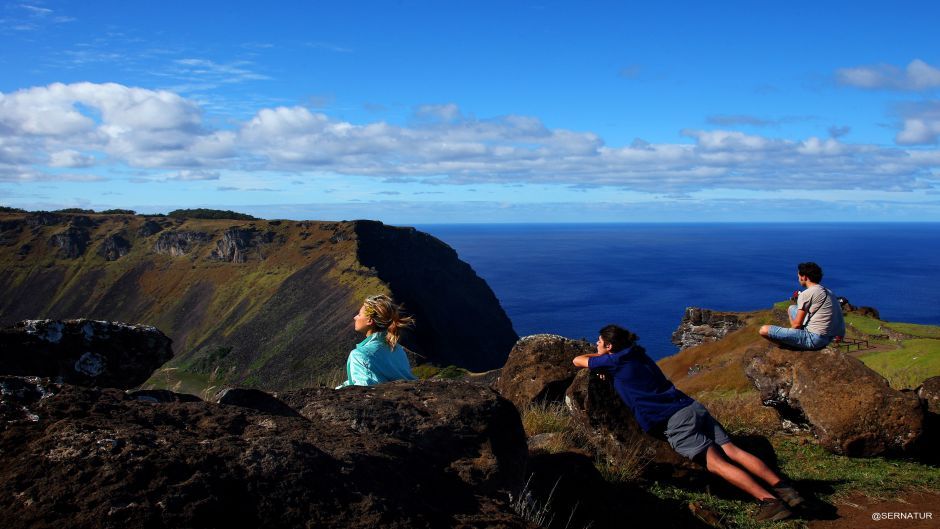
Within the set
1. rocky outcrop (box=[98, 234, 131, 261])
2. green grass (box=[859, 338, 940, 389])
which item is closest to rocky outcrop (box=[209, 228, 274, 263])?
rocky outcrop (box=[98, 234, 131, 261])

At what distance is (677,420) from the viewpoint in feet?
23.3

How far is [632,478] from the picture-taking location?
7.04 meters

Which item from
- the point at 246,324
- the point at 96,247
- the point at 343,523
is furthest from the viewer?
the point at 96,247

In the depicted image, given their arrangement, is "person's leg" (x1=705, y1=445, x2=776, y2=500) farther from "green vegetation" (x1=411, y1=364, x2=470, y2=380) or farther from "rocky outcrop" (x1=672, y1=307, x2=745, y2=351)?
"green vegetation" (x1=411, y1=364, x2=470, y2=380)

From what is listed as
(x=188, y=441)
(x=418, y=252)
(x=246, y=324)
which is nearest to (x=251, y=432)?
(x=188, y=441)

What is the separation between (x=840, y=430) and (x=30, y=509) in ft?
30.0

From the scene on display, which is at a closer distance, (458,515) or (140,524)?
(140,524)

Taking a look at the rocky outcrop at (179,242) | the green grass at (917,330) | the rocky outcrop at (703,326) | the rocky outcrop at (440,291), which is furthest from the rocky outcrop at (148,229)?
the green grass at (917,330)

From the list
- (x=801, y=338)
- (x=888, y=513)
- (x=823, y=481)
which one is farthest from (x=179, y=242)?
(x=888, y=513)

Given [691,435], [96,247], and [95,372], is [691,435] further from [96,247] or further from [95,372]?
[96,247]

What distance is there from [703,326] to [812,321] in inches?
1657

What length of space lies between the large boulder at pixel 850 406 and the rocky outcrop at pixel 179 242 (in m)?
143

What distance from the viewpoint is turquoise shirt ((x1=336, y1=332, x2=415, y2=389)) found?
7312mm

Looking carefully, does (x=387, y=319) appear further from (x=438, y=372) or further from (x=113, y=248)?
(x=113, y=248)
